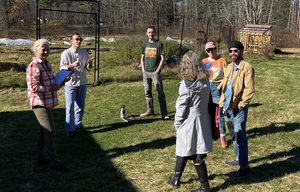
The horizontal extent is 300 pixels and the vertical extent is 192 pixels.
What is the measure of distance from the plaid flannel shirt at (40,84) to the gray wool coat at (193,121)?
1.75 m

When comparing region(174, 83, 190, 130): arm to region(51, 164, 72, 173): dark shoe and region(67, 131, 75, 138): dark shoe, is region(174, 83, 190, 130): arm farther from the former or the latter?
region(67, 131, 75, 138): dark shoe

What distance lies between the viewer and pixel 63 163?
484 cm

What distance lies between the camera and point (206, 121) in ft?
11.7

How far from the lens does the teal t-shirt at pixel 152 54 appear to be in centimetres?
695

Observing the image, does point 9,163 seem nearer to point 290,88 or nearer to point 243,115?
point 243,115

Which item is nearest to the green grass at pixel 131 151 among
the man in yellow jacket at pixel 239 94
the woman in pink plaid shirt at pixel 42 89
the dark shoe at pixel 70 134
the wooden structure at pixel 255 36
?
the dark shoe at pixel 70 134

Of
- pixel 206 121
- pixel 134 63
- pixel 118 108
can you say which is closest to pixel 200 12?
pixel 134 63

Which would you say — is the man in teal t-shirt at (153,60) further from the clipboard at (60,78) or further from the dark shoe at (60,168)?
the dark shoe at (60,168)

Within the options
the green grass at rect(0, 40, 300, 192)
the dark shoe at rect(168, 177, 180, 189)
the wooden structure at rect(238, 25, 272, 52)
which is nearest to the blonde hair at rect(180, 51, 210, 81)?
the dark shoe at rect(168, 177, 180, 189)

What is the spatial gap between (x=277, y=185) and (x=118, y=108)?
5.13 m

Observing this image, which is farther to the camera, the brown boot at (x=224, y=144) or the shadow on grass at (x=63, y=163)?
the brown boot at (x=224, y=144)

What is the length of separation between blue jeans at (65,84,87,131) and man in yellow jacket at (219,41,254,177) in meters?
2.89

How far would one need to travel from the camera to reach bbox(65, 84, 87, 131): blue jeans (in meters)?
5.91

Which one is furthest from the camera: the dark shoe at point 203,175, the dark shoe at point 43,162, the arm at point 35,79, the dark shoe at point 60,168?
the dark shoe at point 43,162
